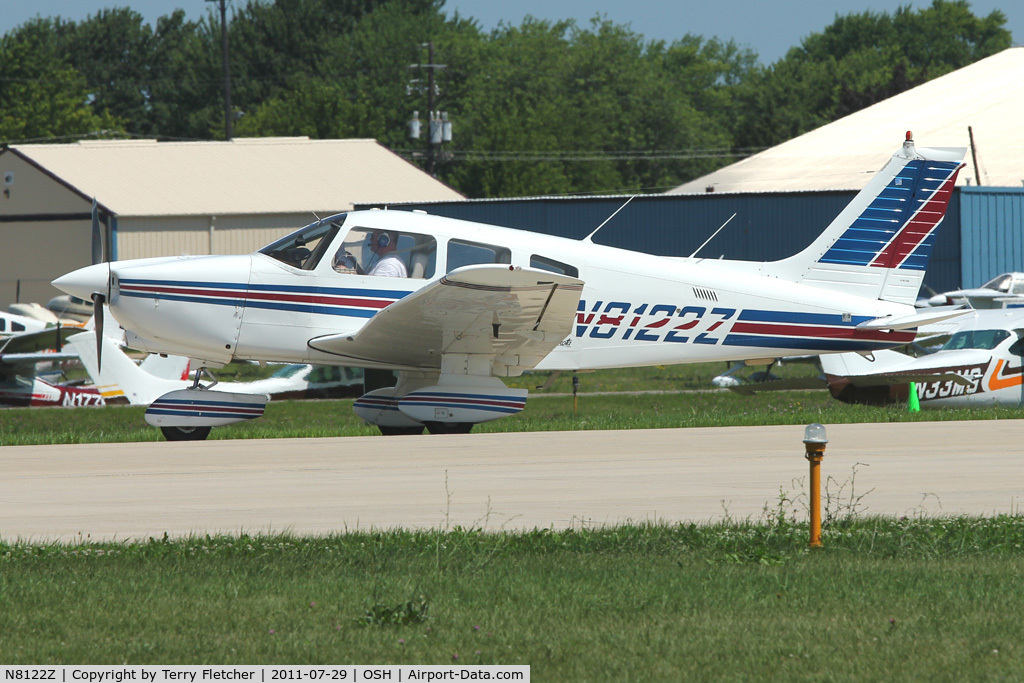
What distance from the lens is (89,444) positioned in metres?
12.0

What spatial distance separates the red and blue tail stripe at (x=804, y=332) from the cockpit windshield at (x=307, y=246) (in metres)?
4.63

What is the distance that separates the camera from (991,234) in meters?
33.4

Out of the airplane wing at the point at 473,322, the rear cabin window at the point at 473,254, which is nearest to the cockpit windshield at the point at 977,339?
the airplane wing at the point at 473,322

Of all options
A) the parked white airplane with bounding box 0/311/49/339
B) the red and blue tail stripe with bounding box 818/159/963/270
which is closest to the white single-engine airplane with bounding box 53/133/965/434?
the red and blue tail stripe with bounding box 818/159/963/270

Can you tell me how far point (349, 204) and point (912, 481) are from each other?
41.9m

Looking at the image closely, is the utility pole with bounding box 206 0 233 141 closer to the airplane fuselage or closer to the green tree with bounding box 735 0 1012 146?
the green tree with bounding box 735 0 1012 146

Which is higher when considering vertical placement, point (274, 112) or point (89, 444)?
point (274, 112)

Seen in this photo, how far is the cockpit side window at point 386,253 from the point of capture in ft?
40.8

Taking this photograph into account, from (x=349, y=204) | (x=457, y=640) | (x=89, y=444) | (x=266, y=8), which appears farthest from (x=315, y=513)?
(x=266, y=8)

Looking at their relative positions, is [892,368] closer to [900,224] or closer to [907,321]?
[900,224]

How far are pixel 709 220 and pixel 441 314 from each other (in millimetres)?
23380

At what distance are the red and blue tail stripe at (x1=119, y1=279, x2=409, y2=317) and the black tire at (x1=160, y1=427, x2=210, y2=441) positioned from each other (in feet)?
4.56

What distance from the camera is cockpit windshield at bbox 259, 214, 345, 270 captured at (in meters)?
12.6

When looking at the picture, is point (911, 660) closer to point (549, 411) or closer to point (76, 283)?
point (76, 283)
